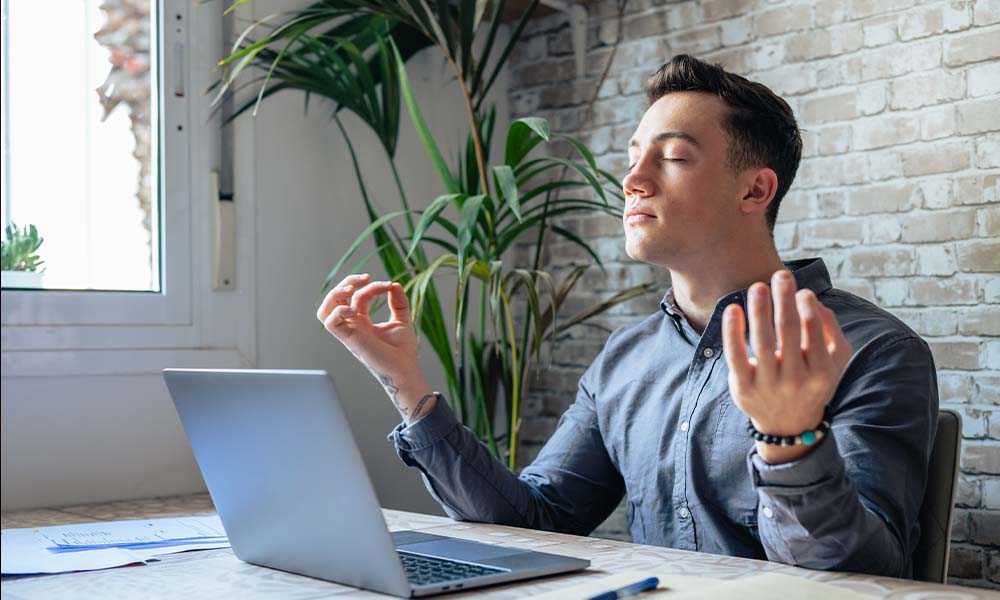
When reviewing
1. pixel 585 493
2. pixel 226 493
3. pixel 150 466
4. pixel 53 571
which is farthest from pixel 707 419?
pixel 150 466

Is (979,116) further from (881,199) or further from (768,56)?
(768,56)

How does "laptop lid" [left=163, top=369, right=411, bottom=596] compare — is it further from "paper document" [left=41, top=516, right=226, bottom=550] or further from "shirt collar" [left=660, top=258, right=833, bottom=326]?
"shirt collar" [left=660, top=258, right=833, bottom=326]

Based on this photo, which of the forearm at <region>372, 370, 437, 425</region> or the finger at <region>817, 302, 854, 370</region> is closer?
the finger at <region>817, 302, 854, 370</region>

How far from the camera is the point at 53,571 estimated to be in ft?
4.01

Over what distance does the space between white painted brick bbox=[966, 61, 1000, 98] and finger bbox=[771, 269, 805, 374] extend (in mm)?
1533

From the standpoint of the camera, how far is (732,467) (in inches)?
62.4

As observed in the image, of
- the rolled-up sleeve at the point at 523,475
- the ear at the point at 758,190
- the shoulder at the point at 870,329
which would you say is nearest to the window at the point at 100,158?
the rolled-up sleeve at the point at 523,475

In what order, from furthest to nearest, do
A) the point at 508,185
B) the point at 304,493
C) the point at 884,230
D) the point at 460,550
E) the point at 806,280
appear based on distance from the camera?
1. the point at 884,230
2. the point at 508,185
3. the point at 806,280
4. the point at 460,550
5. the point at 304,493

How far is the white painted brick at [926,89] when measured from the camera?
2.31 meters

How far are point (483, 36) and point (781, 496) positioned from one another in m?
2.37

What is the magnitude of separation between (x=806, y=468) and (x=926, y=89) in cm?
156

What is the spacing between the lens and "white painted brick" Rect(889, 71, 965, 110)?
2311mm

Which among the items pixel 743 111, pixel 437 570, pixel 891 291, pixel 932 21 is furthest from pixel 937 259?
pixel 437 570

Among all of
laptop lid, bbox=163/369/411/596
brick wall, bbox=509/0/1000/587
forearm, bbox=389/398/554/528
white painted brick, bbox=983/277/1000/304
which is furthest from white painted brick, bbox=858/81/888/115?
laptop lid, bbox=163/369/411/596
